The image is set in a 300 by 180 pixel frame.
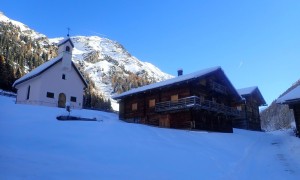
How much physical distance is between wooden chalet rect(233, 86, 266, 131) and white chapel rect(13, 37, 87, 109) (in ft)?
84.3

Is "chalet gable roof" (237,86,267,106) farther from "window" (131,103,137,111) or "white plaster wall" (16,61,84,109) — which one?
"white plaster wall" (16,61,84,109)

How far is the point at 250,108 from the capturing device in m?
48.7

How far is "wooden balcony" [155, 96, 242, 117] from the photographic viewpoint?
30602 millimetres

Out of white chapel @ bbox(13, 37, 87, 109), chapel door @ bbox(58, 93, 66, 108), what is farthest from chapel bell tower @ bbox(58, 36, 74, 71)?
chapel door @ bbox(58, 93, 66, 108)

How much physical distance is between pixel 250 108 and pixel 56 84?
104 ft

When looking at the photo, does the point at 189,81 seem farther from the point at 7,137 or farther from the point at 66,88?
the point at 7,137

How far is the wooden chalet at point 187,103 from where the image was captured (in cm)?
3173

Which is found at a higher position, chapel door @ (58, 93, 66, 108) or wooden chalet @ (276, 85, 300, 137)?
chapel door @ (58, 93, 66, 108)

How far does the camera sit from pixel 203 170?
11500 mm

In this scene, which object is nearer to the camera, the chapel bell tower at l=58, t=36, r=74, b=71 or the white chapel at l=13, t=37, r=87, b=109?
the white chapel at l=13, t=37, r=87, b=109

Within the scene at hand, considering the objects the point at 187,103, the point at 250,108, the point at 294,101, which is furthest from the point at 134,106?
the point at 250,108

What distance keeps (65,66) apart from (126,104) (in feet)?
33.4

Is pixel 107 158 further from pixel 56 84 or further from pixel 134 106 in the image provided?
pixel 56 84

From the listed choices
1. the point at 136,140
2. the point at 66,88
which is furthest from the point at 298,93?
the point at 66,88
